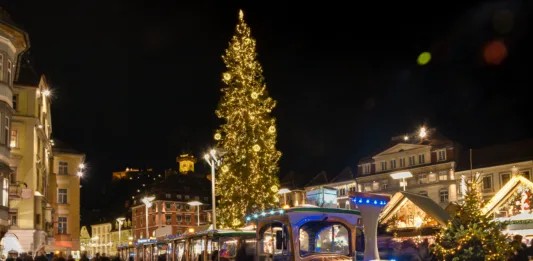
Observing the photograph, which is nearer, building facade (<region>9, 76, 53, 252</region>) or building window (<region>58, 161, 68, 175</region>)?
building facade (<region>9, 76, 53, 252</region>)

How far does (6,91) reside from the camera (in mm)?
35531

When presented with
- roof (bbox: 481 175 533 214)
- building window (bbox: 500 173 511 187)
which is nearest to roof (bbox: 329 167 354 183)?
building window (bbox: 500 173 511 187)

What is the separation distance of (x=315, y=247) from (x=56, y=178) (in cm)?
4875

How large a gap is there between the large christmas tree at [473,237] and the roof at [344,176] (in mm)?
63691

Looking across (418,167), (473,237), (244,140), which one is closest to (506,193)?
(473,237)

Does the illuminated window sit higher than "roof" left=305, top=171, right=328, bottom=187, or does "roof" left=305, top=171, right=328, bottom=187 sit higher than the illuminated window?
the illuminated window

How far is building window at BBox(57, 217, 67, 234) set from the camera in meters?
62.9

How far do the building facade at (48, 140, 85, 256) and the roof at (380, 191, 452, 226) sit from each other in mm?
38211

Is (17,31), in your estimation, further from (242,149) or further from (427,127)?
(427,127)

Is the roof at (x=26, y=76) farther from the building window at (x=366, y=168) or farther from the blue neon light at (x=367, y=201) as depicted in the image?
the building window at (x=366, y=168)

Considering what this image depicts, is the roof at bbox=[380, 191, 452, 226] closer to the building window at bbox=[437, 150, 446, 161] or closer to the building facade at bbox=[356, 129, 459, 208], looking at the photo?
the building facade at bbox=[356, 129, 459, 208]

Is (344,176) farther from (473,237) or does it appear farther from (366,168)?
(473,237)

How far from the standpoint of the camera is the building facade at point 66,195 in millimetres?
61906

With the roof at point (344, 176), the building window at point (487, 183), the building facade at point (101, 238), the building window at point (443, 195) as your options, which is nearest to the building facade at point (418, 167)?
the building window at point (443, 195)
